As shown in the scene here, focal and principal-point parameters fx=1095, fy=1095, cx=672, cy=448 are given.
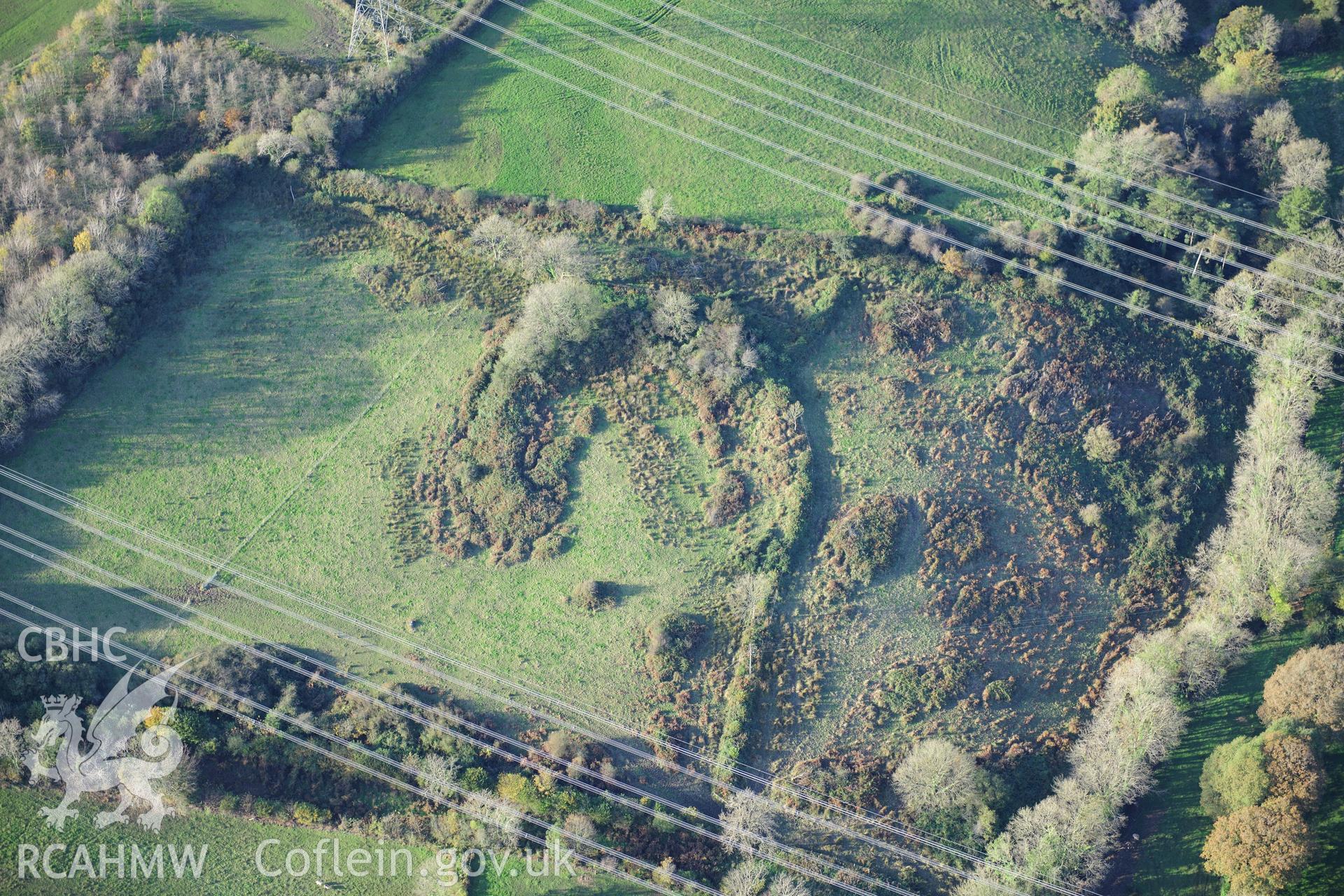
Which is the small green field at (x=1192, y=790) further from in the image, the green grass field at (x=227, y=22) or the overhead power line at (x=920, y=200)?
the green grass field at (x=227, y=22)

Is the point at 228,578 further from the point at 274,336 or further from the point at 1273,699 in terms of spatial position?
the point at 1273,699

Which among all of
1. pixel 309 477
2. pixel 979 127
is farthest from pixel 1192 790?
pixel 309 477

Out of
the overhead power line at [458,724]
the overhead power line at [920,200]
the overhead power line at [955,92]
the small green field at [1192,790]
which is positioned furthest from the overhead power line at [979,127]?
the overhead power line at [458,724]

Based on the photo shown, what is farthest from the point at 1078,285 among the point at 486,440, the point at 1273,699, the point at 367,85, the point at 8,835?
the point at 8,835

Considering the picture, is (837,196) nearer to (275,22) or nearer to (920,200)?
(920,200)

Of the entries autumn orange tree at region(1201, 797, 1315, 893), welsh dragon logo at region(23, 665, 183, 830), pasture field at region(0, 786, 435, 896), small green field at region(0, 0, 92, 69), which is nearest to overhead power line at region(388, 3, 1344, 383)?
small green field at region(0, 0, 92, 69)
